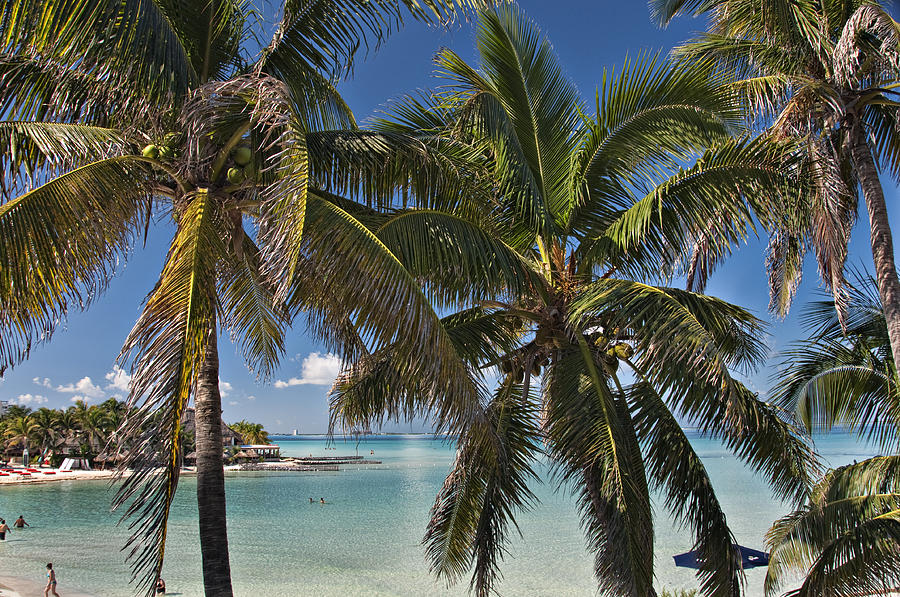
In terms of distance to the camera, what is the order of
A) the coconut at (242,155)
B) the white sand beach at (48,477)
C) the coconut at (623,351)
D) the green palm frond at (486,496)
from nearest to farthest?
the coconut at (242,155), the green palm frond at (486,496), the coconut at (623,351), the white sand beach at (48,477)

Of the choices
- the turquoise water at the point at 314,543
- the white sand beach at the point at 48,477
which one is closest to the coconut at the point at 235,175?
the turquoise water at the point at 314,543

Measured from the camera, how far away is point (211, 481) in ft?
16.8

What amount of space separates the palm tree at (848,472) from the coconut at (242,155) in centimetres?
624

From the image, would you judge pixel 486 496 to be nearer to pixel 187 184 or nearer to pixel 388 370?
pixel 388 370

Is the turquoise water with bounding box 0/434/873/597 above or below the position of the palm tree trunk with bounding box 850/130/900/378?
below

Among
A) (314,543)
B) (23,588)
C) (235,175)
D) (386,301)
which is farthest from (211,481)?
(314,543)

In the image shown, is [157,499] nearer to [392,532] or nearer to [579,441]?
[579,441]

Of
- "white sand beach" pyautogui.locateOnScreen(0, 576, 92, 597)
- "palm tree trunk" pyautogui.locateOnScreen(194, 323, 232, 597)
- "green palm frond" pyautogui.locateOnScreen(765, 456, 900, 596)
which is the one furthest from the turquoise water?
"palm tree trunk" pyautogui.locateOnScreen(194, 323, 232, 597)

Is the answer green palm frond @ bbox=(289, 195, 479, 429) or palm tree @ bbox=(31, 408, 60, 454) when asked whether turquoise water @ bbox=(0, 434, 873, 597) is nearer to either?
green palm frond @ bbox=(289, 195, 479, 429)

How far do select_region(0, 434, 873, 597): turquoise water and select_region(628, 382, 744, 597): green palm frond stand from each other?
14.1ft

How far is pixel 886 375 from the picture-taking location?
798 centimetres

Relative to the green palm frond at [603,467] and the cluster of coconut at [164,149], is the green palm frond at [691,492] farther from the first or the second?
the cluster of coconut at [164,149]

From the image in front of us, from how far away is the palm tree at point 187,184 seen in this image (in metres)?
4.12

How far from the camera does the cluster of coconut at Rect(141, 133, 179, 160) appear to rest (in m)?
5.10
